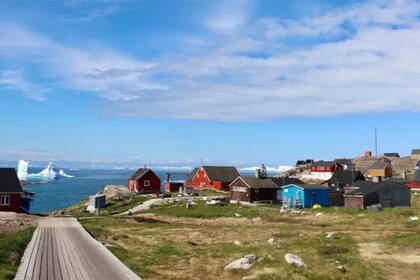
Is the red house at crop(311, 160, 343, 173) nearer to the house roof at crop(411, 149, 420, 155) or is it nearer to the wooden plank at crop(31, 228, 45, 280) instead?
the house roof at crop(411, 149, 420, 155)

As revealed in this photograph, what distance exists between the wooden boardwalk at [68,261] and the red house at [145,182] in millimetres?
68309

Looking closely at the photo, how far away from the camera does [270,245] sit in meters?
39.1

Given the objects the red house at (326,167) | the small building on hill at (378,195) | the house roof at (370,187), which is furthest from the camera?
the red house at (326,167)

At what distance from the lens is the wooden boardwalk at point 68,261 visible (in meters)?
23.8

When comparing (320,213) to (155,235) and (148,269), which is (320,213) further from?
(148,269)

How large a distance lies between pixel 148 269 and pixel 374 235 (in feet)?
84.2

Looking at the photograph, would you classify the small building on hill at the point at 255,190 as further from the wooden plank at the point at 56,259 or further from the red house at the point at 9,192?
the wooden plank at the point at 56,259

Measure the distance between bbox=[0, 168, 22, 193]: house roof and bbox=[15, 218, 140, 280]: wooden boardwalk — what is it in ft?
95.3

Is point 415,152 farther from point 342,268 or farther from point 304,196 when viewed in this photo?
point 342,268

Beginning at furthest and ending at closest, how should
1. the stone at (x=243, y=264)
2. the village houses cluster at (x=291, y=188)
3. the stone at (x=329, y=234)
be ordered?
the village houses cluster at (x=291, y=188), the stone at (x=329, y=234), the stone at (x=243, y=264)

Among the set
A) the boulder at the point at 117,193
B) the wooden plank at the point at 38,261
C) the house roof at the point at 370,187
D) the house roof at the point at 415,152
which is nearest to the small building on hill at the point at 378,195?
the house roof at the point at 370,187

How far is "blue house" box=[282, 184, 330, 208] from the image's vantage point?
78750 mm

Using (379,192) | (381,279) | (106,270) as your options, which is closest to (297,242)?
(381,279)

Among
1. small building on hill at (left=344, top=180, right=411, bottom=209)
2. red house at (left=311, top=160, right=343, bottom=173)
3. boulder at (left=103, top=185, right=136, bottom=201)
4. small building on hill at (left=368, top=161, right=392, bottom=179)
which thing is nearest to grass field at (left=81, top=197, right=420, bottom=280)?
small building on hill at (left=344, top=180, right=411, bottom=209)
